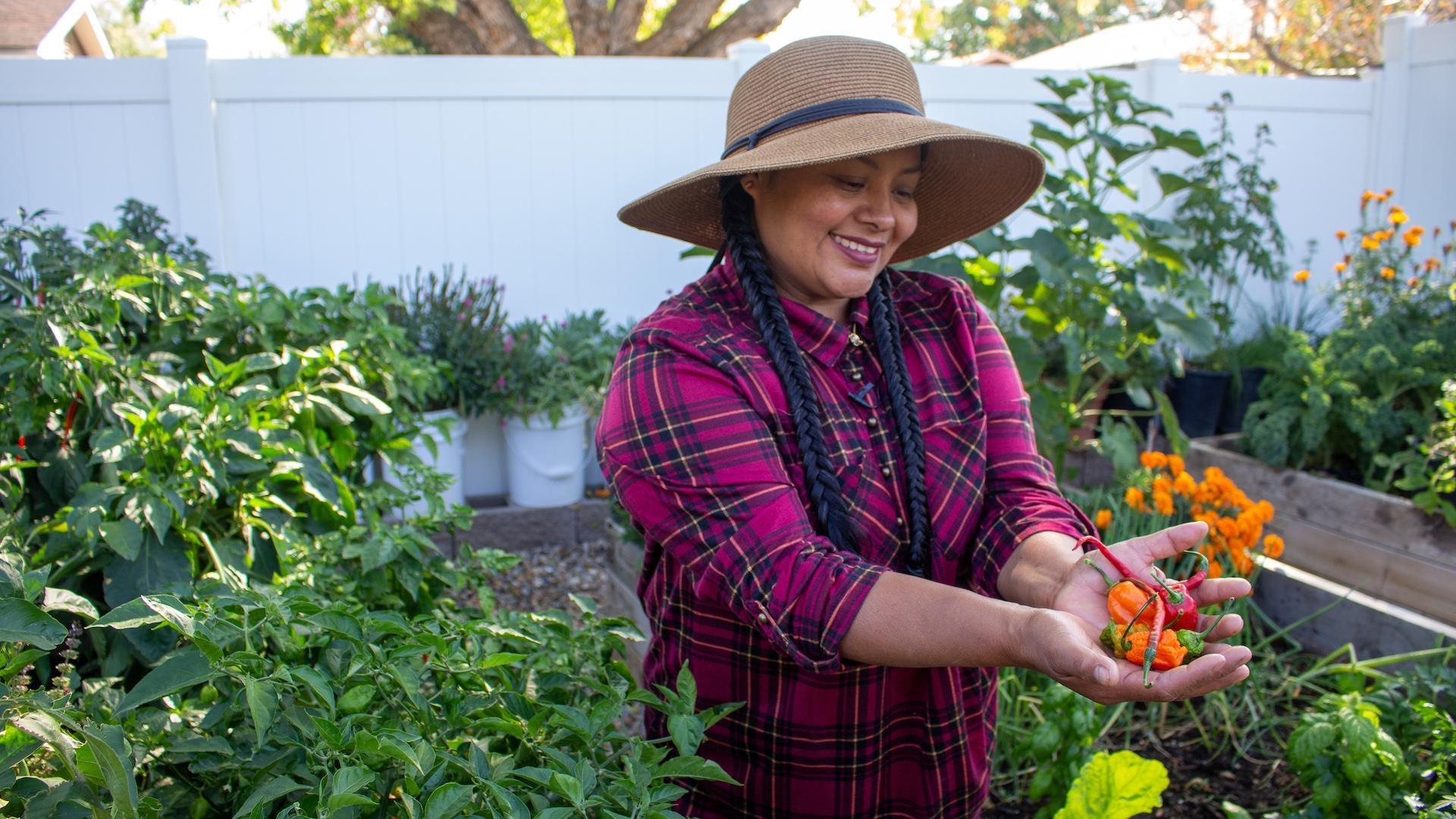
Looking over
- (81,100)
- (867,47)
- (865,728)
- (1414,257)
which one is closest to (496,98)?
(81,100)

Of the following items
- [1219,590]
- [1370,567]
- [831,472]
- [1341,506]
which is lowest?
[1370,567]

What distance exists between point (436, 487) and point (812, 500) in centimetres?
91

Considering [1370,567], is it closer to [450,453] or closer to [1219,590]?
[1219,590]

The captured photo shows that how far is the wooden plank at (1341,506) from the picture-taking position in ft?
11.3

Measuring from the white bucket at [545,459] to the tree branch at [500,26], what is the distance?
22.9 feet

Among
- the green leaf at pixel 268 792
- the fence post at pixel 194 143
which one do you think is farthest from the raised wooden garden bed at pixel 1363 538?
the fence post at pixel 194 143

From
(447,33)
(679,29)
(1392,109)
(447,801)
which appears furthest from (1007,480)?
(447,33)

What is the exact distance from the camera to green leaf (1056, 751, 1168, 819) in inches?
67.7

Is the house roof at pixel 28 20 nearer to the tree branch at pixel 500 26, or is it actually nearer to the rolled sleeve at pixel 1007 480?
the tree branch at pixel 500 26

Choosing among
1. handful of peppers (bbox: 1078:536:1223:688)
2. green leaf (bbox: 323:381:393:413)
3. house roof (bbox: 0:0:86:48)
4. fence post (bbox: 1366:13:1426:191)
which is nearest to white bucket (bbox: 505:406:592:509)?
green leaf (bbox: 323:381:393:413)

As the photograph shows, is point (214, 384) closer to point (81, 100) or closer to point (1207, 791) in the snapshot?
point (1207, 791)

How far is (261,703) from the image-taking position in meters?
1.03

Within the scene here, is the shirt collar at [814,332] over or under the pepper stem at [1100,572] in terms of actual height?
over

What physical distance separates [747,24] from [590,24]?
1712mm
